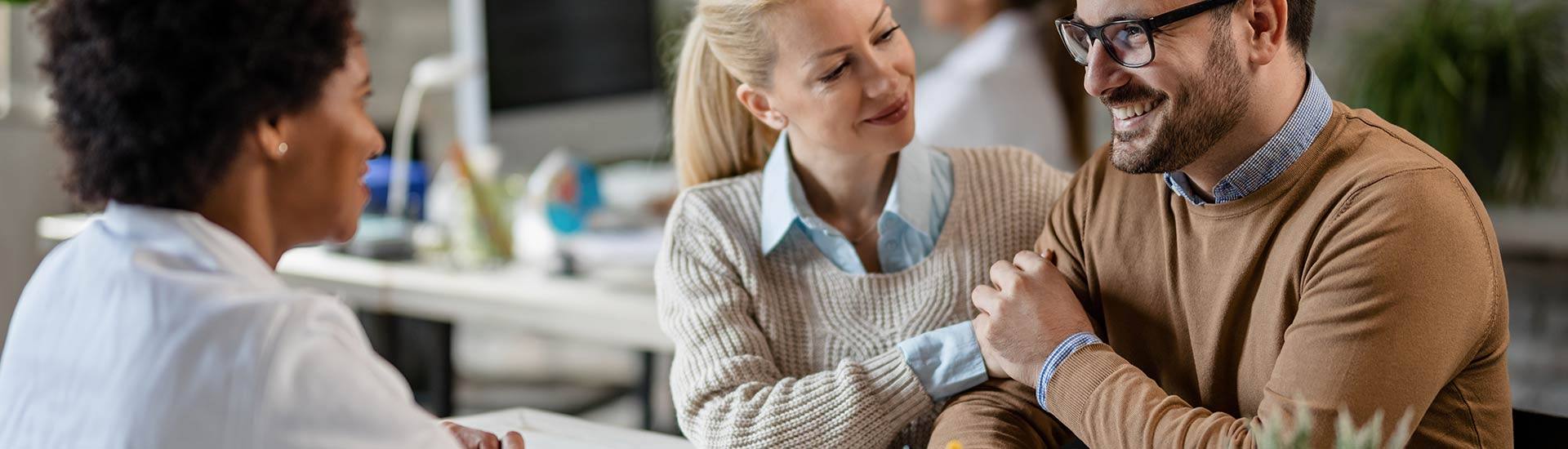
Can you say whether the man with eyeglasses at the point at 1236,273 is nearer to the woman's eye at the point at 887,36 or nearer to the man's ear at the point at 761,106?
the woman's eye at the point at 887,36

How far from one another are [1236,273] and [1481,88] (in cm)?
281

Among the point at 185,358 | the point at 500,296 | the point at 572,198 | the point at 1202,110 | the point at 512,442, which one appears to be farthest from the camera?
the point at 572,198

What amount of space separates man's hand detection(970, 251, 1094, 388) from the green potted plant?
2.70 metres

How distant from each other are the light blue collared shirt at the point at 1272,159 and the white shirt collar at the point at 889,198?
11.7 inches

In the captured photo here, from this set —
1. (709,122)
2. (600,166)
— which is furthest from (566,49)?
(709,122)

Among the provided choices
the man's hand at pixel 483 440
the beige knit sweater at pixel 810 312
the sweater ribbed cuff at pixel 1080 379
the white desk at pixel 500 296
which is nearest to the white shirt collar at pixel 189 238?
the man's hand at pixel 483 440

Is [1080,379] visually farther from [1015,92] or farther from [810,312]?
[1015,92]

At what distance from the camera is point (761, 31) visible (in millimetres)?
1600

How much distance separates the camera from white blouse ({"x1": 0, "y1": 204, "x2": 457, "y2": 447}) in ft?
3.03

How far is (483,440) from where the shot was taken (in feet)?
4.70

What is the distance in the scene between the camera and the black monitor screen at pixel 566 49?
362 centimetres

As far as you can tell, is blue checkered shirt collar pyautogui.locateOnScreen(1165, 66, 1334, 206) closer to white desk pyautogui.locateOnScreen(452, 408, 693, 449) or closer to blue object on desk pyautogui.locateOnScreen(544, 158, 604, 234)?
white desk pyautogui.locateOnScreen(452, 408, 693, 449)

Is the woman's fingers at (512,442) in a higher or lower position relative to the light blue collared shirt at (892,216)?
lower

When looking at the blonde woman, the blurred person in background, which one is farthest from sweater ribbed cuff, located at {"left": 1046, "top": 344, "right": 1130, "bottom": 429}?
the blurred person in background
